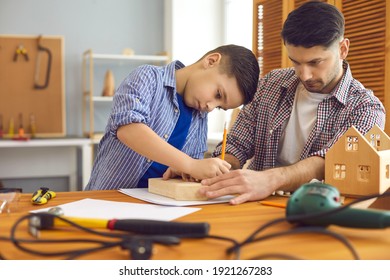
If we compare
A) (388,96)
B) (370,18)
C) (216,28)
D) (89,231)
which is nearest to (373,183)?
(89,231)

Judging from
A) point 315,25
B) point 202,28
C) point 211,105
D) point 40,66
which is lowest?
point 211,105

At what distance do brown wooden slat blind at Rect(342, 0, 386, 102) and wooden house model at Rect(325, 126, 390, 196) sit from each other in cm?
79

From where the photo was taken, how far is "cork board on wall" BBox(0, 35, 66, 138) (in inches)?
156

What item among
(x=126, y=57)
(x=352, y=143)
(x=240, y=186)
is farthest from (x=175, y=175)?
→ (x=126, y=57)

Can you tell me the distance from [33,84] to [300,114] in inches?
120

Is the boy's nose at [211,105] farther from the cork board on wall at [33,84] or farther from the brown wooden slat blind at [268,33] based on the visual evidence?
the cork board on wall at [33,84]

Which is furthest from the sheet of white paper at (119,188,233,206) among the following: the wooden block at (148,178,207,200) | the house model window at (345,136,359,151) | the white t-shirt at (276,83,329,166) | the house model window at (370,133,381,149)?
the white t-shirt at (276,83,329,166)

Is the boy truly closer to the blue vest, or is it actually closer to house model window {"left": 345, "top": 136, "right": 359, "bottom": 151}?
the blue vest

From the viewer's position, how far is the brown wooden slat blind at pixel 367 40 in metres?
1.78

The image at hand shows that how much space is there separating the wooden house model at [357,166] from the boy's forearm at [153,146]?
35 cm

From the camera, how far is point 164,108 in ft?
4.74

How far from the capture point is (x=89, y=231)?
0.70m

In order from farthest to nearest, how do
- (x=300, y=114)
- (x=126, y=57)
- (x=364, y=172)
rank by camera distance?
(x=126, y=57) < (x=300, y=114) < (x=364, y=172)

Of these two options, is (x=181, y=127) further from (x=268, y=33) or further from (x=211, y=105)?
(x=268, y=33)
